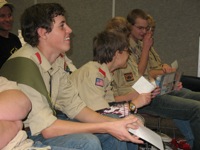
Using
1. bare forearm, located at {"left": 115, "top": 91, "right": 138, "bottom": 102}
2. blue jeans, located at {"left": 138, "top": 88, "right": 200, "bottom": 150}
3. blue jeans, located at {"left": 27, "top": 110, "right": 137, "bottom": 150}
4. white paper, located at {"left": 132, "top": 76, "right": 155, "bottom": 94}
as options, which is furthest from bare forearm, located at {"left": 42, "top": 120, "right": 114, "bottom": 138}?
blue jeans, located at {"left": 138, "top": 88, "right": 200, "bottom": 150}

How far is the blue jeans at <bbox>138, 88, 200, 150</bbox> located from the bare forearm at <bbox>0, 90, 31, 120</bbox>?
1.32 meters

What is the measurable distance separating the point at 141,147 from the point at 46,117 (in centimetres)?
111

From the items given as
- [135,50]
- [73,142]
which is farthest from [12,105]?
[135,50]

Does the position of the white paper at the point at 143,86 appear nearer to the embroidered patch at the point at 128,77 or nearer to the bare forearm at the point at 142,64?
the embroidered patch at the point at 128,77

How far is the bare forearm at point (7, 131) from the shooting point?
0.94 metres

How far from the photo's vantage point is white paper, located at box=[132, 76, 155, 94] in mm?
1783

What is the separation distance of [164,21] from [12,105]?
2684 mm

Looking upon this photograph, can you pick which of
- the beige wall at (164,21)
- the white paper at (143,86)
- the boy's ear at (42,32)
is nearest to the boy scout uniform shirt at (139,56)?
the white paper at (143,86)

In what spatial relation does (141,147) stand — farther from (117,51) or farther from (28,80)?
(28,80)

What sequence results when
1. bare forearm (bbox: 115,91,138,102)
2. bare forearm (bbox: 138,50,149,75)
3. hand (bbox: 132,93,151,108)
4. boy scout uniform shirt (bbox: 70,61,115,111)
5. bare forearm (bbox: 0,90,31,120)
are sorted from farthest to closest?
bare forearm (bbox: 138,50,149,75) < bare forearm (bbox: 115,91,138,102) < hand (bbox: 132,93,151,108) < boy scout uniform shirt (bbox: 70,61,115,111) < bare forearm (bbox: 0,90,31,120)

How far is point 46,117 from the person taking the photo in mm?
1263

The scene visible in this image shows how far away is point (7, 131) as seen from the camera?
96 centimetres

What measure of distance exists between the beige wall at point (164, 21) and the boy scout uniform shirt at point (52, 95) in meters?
1.90

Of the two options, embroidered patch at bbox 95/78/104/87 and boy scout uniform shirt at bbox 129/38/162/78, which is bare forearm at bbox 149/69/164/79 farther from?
embroidered patch at bbox 95/78/104/87
